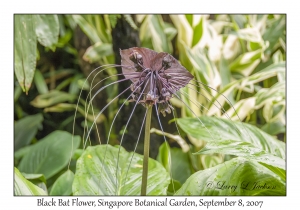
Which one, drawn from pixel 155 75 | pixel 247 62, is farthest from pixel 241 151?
pixel 247 62

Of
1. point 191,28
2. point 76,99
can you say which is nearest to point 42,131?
point 76,99

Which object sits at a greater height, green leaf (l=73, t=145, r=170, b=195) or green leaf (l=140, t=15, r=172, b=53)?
green leaf (l=140, t=15, r=172, b=53)

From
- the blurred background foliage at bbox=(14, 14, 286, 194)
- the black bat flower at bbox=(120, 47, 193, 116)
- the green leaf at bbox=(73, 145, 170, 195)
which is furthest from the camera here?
the blurred background foliage at bbox=(14, 14, 286, 194)

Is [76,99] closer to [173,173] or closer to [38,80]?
[38,80]

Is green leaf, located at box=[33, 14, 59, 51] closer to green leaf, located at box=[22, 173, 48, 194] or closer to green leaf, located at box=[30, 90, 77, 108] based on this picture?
green leaf, located at box=[30, 90, 77, 108]

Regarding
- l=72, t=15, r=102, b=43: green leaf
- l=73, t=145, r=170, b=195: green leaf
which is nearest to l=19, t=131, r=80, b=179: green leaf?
l=73, t=145, r=170, b=195: green leaf

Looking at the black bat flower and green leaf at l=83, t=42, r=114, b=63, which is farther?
green leaf at l=83, t=42, r=114, b=63

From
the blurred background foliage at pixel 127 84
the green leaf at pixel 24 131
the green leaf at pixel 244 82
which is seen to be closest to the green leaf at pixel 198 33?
the blurred background foliage at pixel 127 84
